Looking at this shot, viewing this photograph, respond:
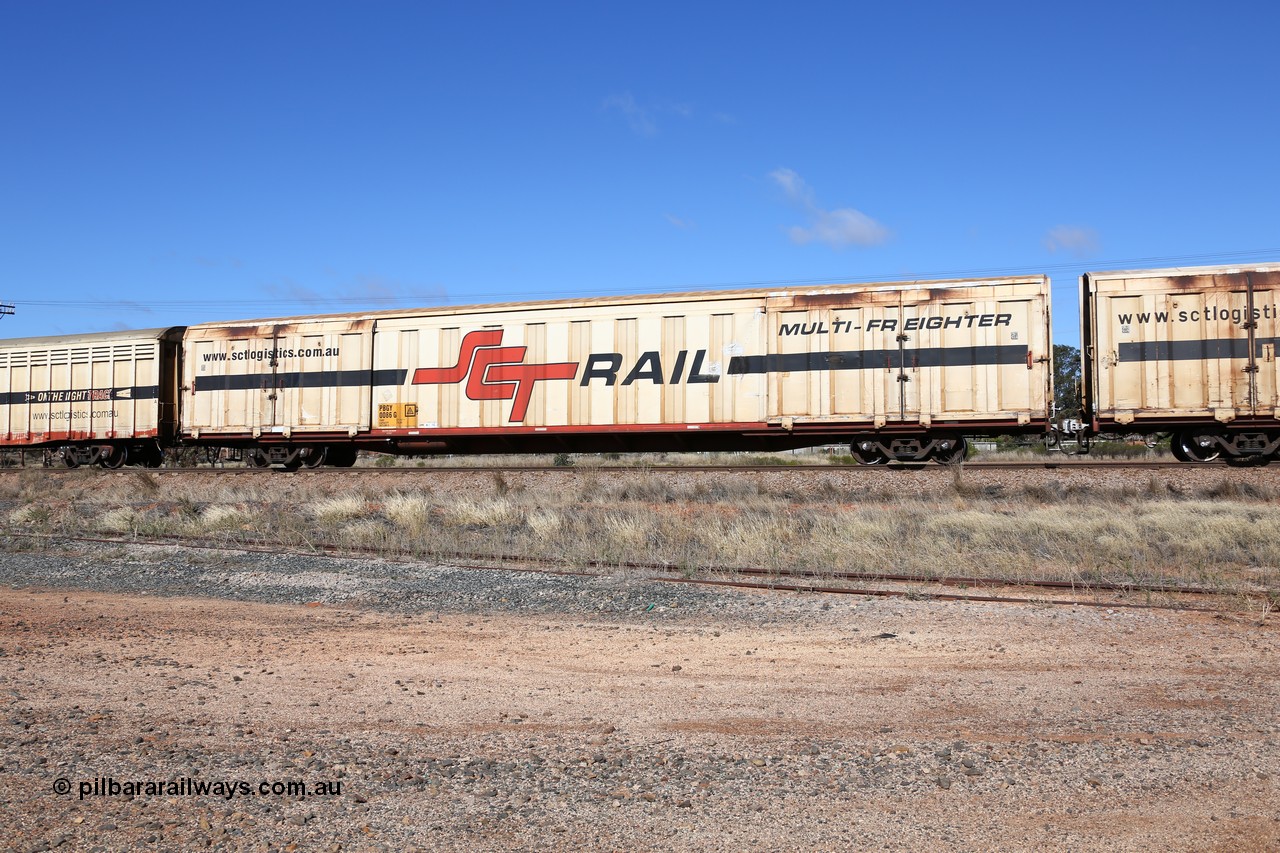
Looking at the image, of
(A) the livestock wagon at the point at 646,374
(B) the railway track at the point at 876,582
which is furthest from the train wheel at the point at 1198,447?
(B) the railway track at the point at 876,582

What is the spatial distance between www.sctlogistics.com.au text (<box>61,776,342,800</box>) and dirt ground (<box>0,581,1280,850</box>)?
15 millimetres

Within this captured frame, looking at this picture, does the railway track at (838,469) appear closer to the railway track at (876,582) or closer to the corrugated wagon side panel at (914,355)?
the corrugated wagon side panel at (914,355)

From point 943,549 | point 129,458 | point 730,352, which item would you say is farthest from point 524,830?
point 129,458

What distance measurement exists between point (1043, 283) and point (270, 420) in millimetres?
16075

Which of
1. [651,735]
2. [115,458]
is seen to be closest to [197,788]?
[651,735]

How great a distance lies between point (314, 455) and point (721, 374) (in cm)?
967

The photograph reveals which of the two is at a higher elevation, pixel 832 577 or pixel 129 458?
pixel 129 458

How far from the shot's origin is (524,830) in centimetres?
346

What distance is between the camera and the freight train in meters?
15.9

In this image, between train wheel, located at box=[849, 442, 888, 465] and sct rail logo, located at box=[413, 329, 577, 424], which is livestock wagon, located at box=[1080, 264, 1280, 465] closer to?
train wheel, located at box=[849, 442, 888, 465]

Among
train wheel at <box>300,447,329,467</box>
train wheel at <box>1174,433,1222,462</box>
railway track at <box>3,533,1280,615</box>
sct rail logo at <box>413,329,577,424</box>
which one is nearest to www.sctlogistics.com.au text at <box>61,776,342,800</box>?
railway track at <box>3,533,1280,615</box>

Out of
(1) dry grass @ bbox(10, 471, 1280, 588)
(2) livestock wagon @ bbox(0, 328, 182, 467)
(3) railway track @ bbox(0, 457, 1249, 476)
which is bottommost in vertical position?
(1) dry grass @ bbox(10, 471, 1280, 588)

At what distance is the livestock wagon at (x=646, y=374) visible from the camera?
16.7 m

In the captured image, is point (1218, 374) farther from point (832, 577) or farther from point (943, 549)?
point (832, 577)
